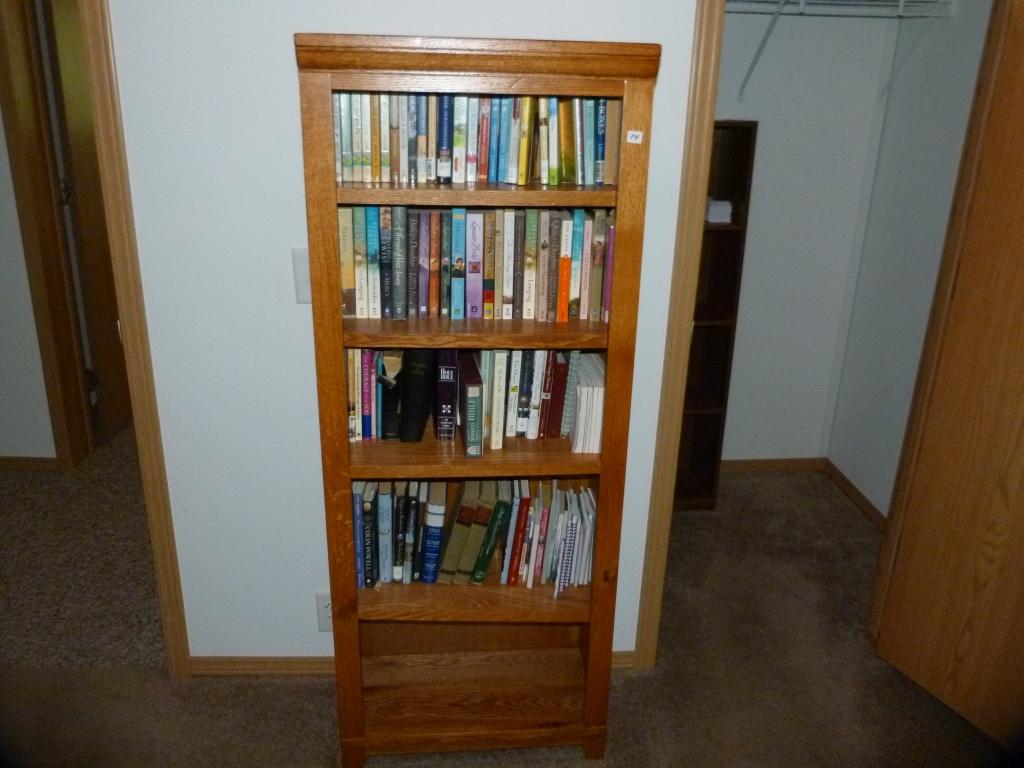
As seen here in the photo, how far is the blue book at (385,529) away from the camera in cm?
184

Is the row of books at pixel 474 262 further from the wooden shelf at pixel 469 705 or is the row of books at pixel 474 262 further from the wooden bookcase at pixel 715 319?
the wooden bookcase at pixel 715 319

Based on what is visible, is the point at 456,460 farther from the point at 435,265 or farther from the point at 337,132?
the point at 337,132

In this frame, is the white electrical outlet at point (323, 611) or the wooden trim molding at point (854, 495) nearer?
the white electrical outlet at point (323, 611)

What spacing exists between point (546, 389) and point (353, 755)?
101 centimetres

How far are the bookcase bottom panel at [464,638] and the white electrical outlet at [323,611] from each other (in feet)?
0.48

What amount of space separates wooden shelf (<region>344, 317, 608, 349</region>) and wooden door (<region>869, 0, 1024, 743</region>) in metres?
1.00

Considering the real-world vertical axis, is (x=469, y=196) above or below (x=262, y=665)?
above

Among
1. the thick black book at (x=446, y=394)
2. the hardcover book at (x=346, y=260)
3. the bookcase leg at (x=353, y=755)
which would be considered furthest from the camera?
the bookcase leg at (x=353, y=755)

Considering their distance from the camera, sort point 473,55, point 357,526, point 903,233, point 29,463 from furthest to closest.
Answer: point 29,463 < point 903,233 < point 357,526 < point 473,55

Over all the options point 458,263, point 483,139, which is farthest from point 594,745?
point 483,139

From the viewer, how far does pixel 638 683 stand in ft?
7.44

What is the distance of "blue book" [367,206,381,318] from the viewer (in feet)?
5.27

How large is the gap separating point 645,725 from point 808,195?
2.13 metres

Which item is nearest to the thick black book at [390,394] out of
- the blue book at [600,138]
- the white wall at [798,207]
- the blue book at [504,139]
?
the blue book at [504,139]
